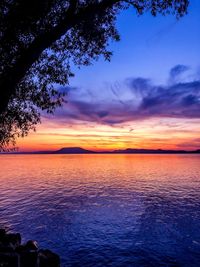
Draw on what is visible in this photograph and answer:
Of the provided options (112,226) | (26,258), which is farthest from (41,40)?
(112,226)

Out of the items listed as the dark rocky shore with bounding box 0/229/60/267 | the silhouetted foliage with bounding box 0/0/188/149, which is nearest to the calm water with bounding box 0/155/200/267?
the dark rocky shore with bounding box 0/229/60/267

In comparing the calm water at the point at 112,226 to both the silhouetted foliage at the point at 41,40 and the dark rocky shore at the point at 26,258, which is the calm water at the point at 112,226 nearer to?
the dark rocky shore at the point at 26,258

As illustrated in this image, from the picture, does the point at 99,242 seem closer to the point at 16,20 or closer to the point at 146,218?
the point at 146,218

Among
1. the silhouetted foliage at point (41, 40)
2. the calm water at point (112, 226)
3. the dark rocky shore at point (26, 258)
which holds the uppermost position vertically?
the silhouetted foliage at point (41, 40)

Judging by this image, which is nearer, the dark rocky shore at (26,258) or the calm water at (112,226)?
the dark rocky shore at (26,258)

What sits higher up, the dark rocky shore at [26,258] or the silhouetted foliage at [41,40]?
the silhouetted foliage at [41,40]

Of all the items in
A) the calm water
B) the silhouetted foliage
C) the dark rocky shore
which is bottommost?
the calm water

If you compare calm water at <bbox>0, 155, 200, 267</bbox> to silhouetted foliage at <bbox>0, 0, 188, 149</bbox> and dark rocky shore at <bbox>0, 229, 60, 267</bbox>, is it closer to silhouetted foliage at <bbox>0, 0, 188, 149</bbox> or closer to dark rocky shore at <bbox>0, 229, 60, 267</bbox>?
dark rocky shore at <bbox>0, 229, 60, 267</bbox>

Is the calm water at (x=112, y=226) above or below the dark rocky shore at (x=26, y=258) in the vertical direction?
below

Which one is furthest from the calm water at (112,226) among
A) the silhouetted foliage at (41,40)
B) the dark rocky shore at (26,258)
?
the silhouetted foliage at (41,40)

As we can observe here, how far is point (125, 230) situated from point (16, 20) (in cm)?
2752

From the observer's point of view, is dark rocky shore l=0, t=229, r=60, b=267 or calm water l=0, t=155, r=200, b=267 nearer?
dark rocky shore l=0, t=229, r=60, b=267

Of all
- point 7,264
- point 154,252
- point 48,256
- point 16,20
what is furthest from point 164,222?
point 16,20

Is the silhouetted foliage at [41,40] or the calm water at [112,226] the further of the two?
the calm water at [112,226]
